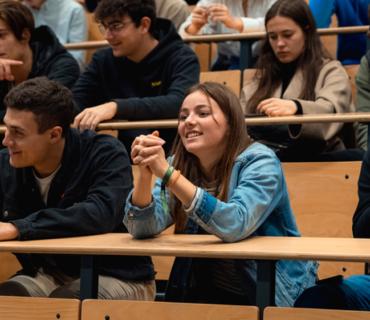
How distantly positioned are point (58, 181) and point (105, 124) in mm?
404

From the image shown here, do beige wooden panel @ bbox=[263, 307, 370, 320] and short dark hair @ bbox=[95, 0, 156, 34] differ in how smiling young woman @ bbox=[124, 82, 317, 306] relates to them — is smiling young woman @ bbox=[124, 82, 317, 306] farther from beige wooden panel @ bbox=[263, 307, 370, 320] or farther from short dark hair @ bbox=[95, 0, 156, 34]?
short dark hair @ bbox=[95, 0, 156, 34]

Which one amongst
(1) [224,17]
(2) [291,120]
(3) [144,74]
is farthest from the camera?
(1) [224,17]

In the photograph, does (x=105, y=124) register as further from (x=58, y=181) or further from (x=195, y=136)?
(x=195, y=136)

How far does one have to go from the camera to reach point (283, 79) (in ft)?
10.8

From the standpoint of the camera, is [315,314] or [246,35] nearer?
[315,314]

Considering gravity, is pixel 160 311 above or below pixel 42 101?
below

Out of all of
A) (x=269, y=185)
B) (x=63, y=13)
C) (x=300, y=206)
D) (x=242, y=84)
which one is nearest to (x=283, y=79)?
(x=242, y=84)

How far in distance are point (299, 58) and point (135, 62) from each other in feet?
1.93

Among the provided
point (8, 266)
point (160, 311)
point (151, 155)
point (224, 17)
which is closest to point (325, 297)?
point (160, 311)

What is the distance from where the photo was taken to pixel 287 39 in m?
3.25

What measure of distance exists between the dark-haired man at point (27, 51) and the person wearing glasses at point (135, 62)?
9 centimetres

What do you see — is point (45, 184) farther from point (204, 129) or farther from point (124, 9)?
point (124, 9)

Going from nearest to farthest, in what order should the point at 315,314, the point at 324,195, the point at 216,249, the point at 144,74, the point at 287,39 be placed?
the point at 315,314 < the point at 216,249 < the point at 324,195 < the point at 287,39 < the point at 144,74

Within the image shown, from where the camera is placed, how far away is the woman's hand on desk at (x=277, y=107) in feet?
9.40
